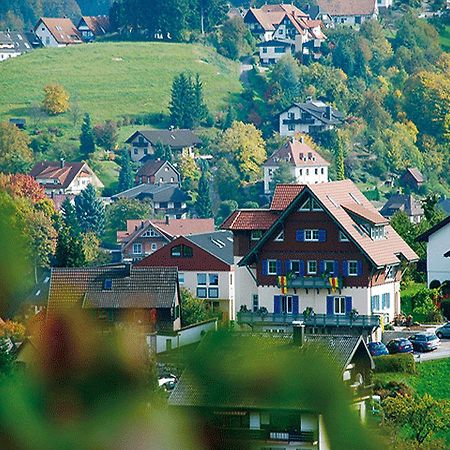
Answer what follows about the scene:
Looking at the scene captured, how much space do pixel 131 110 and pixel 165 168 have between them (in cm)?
1138

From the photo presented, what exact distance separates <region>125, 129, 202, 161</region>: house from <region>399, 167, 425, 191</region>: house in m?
11.3

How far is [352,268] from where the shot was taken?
87.8ft

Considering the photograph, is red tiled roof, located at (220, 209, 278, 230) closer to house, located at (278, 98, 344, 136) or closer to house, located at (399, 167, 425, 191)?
house, located at (399, 167, 425, 191)

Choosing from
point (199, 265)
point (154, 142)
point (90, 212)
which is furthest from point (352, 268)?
point (154, 142)

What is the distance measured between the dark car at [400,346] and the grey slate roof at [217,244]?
8531 millimetres

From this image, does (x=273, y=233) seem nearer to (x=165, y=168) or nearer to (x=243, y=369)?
(x=243, y=369)

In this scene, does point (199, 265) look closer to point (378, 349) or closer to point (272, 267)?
point (272, 267)

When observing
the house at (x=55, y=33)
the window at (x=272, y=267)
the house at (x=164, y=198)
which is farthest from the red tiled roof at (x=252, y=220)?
the house at (x=55, y=33)

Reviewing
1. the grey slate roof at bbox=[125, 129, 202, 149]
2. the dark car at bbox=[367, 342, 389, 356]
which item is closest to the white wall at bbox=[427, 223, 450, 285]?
the dark car at bbox=[367, 342, 389, 356]

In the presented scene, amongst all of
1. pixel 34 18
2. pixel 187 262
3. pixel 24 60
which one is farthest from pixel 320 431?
pixel 34 18

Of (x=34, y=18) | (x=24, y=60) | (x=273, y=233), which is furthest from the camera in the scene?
(x=34, y=18)

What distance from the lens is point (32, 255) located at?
210cm

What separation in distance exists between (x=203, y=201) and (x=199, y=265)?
4512cm

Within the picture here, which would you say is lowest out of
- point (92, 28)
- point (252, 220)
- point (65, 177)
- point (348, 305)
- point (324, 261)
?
point (348, 305)
